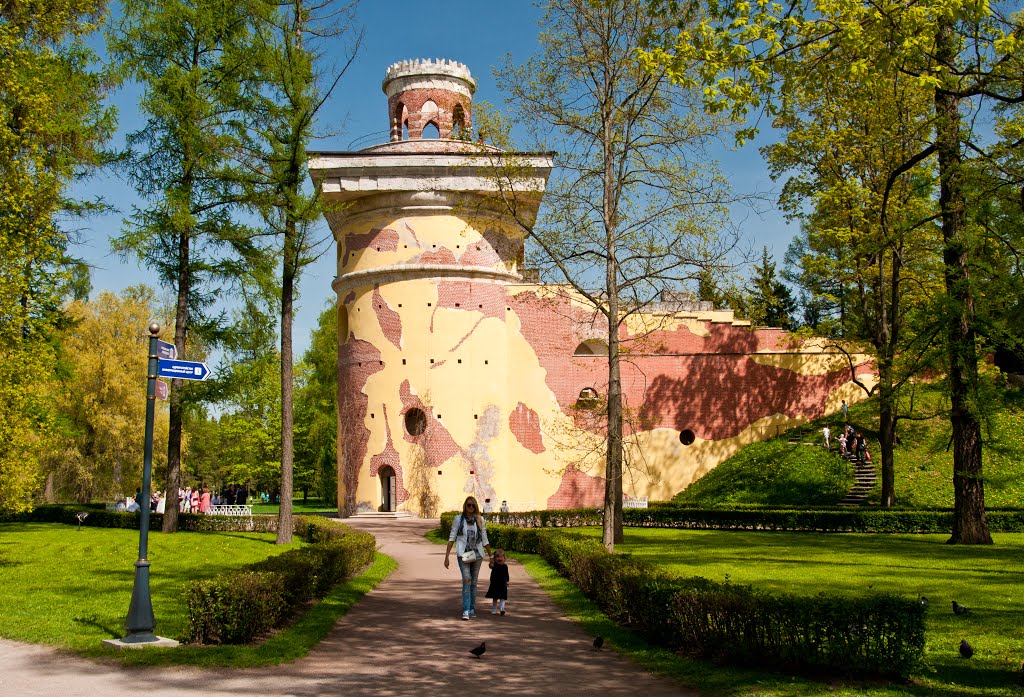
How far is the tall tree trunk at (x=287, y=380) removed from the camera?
21.1 metres

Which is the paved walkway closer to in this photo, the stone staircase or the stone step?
the stone step

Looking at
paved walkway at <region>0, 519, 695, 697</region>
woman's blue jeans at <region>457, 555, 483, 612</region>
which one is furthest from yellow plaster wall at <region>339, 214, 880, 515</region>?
paved walkway at <region>0, 519, 695, 697</region>

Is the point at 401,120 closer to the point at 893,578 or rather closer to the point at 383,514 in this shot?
the point at 383,514

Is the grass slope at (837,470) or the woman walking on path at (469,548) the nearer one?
the woman walking on path at (469,548)

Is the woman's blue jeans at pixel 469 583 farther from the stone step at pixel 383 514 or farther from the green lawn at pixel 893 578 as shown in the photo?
the stone step at pixel 383 514

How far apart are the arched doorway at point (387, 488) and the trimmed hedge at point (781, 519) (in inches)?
241

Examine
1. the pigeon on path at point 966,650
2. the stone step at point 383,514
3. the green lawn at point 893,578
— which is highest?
the pigeon on path at point 966,650

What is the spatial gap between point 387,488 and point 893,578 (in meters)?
20.8

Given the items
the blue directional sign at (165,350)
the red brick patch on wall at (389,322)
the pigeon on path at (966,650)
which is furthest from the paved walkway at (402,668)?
the red brick patch on wall at (389,322)

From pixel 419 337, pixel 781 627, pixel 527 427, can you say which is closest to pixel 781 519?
pixel 527 427

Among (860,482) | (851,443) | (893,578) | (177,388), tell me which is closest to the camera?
(893,578)

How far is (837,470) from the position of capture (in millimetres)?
30641

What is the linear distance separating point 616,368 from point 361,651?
10120 mm

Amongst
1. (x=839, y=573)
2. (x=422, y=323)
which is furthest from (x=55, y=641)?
(x=422, y=323)
